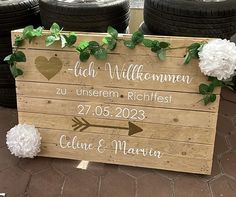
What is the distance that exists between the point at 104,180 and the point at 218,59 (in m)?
0.88

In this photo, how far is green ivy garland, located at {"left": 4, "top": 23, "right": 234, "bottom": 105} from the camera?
5.65ft

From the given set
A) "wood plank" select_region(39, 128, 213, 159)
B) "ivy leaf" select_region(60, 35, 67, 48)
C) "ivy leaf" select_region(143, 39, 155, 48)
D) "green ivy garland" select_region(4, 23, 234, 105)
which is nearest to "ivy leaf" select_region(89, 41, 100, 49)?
"green ivy garland" select_region(4, 23, 234, 105)

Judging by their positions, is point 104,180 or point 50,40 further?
point 104,180

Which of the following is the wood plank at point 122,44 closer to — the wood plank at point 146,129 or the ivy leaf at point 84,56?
the ivy leaf at point 84,56

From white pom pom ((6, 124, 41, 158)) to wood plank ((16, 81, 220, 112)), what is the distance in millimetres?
194

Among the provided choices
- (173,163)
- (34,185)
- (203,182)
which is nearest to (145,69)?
(173,163)

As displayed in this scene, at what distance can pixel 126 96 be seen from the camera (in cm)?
188

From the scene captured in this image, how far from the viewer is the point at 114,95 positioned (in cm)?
188

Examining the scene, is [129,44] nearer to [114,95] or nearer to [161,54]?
[161,54]

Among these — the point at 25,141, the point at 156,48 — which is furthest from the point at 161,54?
the point at 25,141

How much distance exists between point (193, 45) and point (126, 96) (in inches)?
17.0

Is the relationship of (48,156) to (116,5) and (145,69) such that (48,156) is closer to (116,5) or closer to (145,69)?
(145,69)

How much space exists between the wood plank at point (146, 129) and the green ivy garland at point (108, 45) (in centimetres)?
20

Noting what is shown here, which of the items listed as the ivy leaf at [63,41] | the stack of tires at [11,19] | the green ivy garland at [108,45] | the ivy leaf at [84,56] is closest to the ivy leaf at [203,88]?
the green ivy garland at [108,45]
